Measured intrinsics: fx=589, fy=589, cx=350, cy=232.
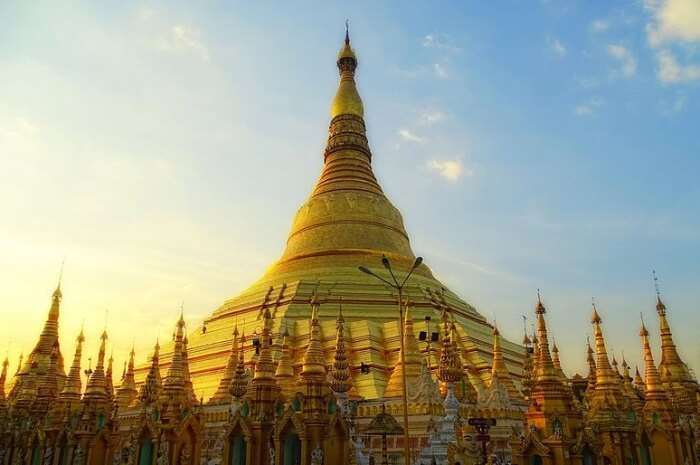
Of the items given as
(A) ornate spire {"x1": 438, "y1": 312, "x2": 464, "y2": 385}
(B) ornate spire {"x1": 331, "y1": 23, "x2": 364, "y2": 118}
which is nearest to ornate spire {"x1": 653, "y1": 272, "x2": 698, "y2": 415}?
(A) ornate spire {"x1": 438, "y1": 312, "x2": 464, "y2": 385}

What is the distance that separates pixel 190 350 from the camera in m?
33.2

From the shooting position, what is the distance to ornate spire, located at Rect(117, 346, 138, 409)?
2989 cm

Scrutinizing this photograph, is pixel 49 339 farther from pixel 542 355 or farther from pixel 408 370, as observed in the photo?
pixel 542 355

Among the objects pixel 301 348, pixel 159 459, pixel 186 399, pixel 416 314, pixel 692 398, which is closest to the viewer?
pixel 159 459

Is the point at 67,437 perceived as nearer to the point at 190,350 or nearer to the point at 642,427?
the point at 190,350

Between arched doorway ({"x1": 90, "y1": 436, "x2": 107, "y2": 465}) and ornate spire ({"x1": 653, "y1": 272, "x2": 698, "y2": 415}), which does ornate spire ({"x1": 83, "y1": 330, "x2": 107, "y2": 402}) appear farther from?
ornate spire ({"x1": 653, "y1": 272, "x2": 698, "y2": 415})

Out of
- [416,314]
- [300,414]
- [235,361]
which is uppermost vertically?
[416,314]

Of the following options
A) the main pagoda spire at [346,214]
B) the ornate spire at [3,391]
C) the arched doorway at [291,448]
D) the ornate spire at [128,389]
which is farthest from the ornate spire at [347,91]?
the arched doorway at [291,448]

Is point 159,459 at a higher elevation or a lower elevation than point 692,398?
lower

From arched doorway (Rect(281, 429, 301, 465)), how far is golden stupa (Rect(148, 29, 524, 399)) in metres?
8.05

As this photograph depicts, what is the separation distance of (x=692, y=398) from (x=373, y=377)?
45.4ft

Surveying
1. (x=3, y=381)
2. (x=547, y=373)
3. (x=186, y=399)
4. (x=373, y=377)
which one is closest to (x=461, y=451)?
(x=547, y=373)

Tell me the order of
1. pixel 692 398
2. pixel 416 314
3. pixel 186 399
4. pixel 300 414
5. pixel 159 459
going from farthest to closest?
1. pixel 416 314
2. pixel 692 398
3. pixel 186 399
4. pixel 159 459
5. pixel 300 414

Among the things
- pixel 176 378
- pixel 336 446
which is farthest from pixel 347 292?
pixel 336 446
